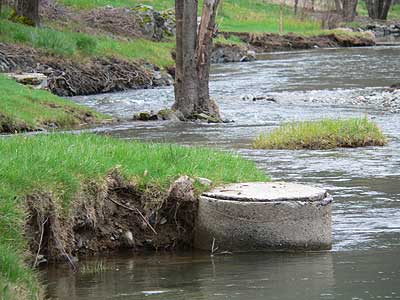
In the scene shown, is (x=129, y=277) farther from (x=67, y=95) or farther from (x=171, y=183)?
(x=67, y=95)

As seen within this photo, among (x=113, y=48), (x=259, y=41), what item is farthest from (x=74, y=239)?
(x=259, y=41)

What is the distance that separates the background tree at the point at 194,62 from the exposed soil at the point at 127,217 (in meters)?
12.6

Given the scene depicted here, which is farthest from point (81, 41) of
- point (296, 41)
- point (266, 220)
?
point (296, 41)

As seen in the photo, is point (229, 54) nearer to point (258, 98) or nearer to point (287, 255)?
point (258, 98)

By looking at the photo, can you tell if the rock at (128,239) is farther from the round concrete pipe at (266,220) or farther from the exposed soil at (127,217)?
the round concrete pipe at (266,220)

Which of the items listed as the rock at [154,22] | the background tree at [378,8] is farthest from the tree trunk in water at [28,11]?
the background tree at [378,8]

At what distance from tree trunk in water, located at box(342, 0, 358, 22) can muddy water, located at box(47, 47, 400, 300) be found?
41129mm

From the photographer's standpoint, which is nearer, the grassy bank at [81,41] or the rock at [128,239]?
the rock at [128,239]

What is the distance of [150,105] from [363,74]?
12.3 metres

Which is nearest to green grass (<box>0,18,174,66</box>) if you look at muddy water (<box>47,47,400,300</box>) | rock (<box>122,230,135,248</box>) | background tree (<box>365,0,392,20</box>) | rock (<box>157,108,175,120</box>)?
muddy water (<box>47,47,400,300</box>)

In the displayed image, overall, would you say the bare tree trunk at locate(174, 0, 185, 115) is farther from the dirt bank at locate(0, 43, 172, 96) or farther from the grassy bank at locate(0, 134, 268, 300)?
the grassy bank at locate(0, 134, 268, 300)

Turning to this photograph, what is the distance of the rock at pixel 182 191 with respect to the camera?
953 centimetres

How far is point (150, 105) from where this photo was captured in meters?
25.9

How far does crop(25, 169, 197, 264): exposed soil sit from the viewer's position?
9.15m
